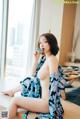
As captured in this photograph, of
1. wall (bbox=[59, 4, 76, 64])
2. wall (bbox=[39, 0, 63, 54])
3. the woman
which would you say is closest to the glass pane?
wall (bbox=[39, 0, 63, 54])

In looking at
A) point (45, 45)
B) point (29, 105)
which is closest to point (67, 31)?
point (45, 45)

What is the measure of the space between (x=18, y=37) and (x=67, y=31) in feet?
3.39

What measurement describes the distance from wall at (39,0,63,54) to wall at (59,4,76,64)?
13cm

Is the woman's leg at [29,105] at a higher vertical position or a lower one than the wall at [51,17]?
lower

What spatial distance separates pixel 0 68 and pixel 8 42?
18.9 inches

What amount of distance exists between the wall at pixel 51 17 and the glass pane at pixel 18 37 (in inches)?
10.3

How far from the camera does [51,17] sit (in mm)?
4402

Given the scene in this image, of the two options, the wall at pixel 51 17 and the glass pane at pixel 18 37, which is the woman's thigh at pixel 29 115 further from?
the wall at pixel 51 17

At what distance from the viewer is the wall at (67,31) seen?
177 inches

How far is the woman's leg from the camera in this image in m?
2.26

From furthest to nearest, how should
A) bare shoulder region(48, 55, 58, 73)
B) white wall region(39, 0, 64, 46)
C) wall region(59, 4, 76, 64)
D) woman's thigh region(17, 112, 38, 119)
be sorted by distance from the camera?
wall region(59, 4, 76, 64), white wall region(39, 0, 64, 46), woman's thigh region(17, 112, 38, 119), bare shoulder region(48, 55, 58, 73)

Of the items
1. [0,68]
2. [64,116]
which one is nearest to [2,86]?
[0,68]

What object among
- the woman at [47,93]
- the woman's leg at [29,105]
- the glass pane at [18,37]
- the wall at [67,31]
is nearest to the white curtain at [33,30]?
the glass pane at [18,37]

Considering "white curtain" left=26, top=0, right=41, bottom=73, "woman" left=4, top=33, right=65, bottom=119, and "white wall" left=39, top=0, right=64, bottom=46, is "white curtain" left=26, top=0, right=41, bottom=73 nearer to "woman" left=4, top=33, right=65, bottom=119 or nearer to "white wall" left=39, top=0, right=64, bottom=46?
"white wall" left=39, top=0, right=64, bottom=46
